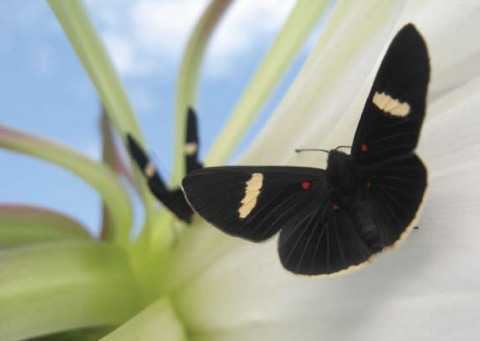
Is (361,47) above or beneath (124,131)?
above

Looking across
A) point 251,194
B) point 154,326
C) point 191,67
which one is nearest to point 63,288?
point 154,326

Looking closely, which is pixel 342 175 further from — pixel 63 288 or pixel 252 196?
pixel 63 288

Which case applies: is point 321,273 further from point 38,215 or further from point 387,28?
point 38,215

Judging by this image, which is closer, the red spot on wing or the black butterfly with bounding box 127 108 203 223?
the red spot on wing

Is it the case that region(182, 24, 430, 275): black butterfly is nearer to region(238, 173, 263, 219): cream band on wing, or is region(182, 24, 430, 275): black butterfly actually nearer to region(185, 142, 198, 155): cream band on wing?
region(238, 173, 263, 219): cream band on wing

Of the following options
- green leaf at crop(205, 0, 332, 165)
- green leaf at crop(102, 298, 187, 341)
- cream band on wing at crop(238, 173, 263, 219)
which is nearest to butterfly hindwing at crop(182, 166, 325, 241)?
cream band on wing at crop(238, 173, 263, 219)

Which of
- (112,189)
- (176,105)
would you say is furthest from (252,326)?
(176,105)
